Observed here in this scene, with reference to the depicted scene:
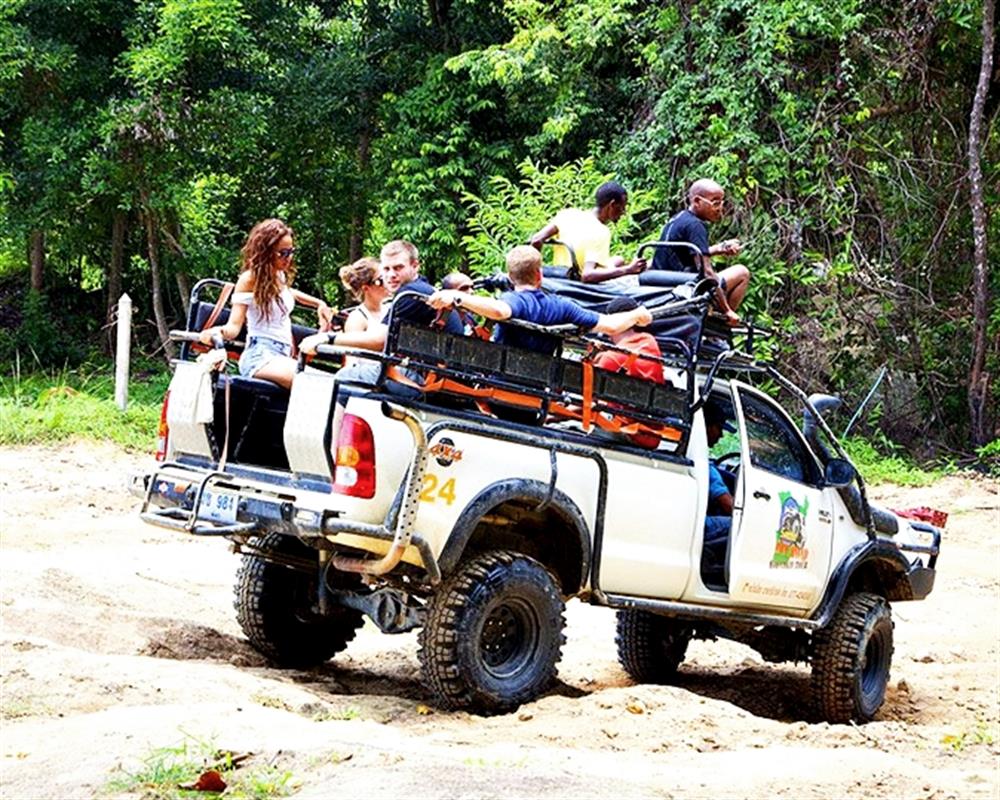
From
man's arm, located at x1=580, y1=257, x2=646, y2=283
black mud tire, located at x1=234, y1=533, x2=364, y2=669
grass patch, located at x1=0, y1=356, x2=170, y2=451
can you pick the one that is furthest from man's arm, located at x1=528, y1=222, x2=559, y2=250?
grass patch, located at x1=0, y1=356, x2=170, y2=451

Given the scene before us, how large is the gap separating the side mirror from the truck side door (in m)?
0.10

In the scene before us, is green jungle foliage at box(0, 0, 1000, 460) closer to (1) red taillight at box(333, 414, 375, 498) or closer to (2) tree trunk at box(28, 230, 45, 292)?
(2) tree trunk at box(28, 230, 45, 292)

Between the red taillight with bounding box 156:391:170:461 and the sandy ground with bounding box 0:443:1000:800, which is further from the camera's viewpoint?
the red taillight with bounding box 156:391:170:461

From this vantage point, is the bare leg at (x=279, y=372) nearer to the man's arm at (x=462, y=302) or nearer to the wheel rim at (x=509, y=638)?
the man's arm at (x=462, y=302)

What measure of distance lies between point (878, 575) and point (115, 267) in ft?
52.4

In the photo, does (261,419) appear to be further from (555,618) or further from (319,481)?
(555,618)

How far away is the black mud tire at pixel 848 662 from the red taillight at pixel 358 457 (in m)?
3.35

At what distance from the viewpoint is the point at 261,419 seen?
809cm

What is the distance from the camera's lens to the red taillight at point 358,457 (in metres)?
6.96

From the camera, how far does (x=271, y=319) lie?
8.23 meters

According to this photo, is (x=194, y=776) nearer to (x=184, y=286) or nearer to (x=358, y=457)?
(x=358, y=457)

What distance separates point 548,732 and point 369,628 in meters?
3.87

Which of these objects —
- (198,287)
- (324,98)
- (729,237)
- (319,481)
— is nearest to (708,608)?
(319,481)

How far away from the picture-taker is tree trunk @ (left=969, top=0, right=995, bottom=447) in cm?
1959
